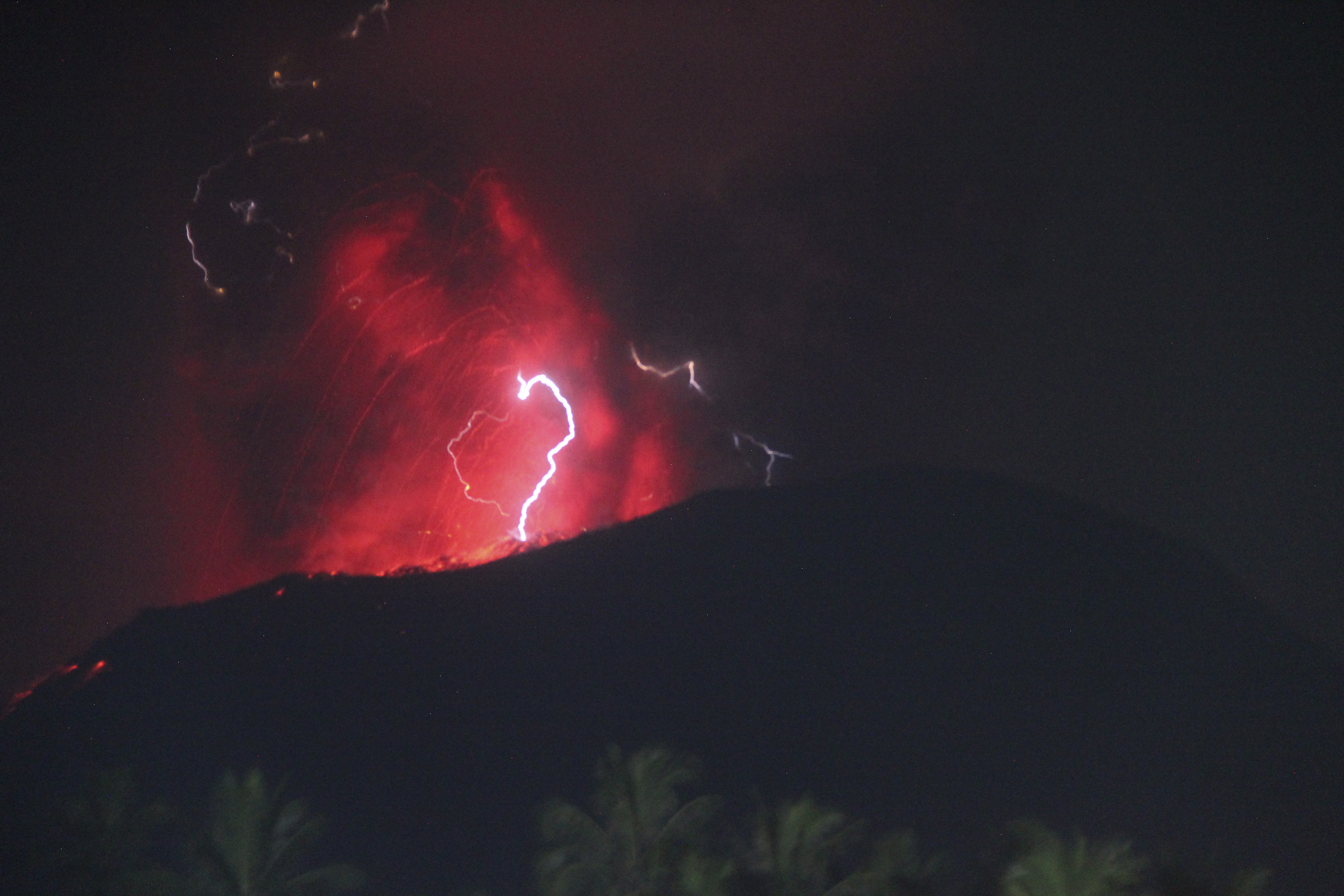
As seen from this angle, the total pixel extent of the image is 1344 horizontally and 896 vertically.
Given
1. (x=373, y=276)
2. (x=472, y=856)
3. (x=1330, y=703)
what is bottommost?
(x=1330, y=703)

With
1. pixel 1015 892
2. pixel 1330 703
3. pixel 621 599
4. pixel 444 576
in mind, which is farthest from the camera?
pixel 621 599

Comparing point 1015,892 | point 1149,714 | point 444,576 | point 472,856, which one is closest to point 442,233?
point 444,576

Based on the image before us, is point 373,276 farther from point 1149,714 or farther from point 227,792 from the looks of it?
point 1149,714

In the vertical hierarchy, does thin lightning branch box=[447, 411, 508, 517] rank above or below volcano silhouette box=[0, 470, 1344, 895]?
above

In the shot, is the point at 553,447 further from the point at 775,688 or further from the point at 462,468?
the point at 775,688

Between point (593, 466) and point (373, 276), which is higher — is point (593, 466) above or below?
below

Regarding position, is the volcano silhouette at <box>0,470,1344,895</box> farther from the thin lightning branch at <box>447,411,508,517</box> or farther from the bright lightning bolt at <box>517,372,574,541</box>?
the thin lightning branch at <box>447,411,508,517</box>

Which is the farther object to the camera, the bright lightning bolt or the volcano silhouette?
the volcano silhouette
